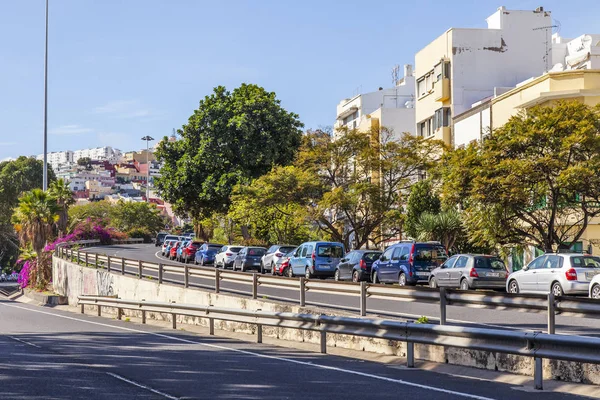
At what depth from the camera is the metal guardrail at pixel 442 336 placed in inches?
429

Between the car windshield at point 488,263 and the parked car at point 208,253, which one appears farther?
the parked car at point 208,253

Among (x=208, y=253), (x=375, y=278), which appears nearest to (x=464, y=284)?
(x=375, y=278)

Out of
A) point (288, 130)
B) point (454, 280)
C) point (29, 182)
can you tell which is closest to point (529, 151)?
point (454, 280)

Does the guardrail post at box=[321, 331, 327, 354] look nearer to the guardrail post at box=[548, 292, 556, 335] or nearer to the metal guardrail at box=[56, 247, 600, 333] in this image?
the metal guardrail at box=[56, 247, 600, 333]

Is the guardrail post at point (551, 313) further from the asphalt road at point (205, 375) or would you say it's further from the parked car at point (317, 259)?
the parked car at point (317, 259)

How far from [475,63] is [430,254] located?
25.6 m

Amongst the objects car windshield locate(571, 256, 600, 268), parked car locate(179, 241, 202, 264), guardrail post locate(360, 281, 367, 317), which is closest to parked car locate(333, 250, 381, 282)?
car windshield locate(571, 256, 600, 268)

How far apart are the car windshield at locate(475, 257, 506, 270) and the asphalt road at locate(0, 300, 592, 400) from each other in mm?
13031

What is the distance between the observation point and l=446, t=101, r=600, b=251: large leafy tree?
107ft

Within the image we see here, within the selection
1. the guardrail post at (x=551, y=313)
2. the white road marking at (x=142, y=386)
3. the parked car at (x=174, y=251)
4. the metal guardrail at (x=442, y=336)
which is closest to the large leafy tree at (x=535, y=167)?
the metal guardrail at (x=442, y=336)

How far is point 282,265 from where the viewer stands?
135ft

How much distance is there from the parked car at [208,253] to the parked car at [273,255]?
897 cm

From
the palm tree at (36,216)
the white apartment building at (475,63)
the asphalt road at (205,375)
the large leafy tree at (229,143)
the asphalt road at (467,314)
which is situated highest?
the white apartment building at (475,63)

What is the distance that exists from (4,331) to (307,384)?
47.0 feet
